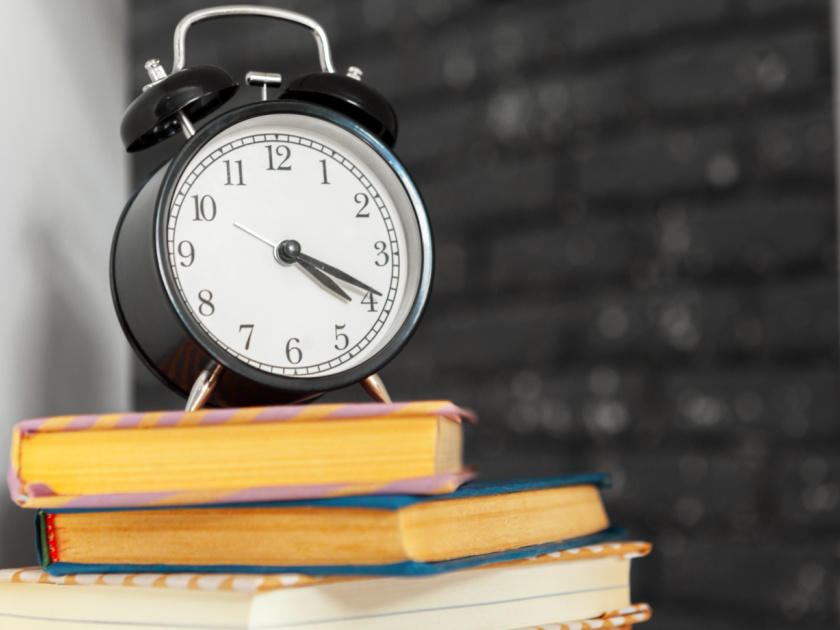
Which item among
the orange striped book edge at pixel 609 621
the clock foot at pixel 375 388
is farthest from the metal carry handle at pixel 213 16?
the orange striped book edge at pixel 609 621

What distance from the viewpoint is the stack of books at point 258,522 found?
556 millimetres

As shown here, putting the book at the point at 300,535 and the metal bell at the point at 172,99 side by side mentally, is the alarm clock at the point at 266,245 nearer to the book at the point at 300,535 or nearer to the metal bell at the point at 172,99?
the metal bell at the point at 172,99

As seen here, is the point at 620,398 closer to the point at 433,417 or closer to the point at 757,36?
the point at 757,36

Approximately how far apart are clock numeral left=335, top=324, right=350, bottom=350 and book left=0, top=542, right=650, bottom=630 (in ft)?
0.64

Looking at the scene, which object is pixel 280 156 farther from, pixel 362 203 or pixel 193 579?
pixel 193 579

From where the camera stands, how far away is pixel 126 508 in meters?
0.60

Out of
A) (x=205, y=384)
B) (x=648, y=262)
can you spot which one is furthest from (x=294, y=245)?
(x=648, y=262)

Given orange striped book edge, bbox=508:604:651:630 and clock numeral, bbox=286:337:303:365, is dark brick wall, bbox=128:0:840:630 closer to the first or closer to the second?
orange striped book edge, bbox=508:604:651:630

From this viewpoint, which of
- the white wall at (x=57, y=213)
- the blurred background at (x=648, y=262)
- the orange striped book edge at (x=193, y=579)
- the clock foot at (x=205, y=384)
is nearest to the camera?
the orange striped book edge at (x=193, y=579)

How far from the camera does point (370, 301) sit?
28.3 inches

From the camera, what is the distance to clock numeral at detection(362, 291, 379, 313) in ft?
2.35

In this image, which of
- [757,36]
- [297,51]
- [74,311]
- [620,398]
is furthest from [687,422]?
[297,51]

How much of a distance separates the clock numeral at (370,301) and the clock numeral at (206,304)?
0.41ft

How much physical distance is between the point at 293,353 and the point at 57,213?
32cm
